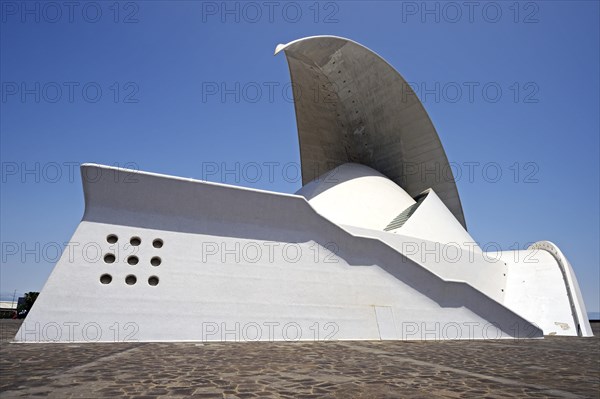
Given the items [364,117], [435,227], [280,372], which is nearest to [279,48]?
[364,117]

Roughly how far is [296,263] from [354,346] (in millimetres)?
2377

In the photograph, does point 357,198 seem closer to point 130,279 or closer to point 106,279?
point 130,279

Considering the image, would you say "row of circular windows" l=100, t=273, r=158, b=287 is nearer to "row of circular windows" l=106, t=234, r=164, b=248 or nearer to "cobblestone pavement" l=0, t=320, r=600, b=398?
"row of circular windows" l=106, t=234, r=164, b=248

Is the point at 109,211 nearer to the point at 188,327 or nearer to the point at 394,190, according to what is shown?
the point at 188,327

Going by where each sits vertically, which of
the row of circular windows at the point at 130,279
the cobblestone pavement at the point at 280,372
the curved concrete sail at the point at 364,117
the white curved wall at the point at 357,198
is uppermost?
the curved concrete sail at the point at 364,117

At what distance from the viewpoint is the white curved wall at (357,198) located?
1539 centimetres

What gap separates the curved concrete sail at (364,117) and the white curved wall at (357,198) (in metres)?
1.73

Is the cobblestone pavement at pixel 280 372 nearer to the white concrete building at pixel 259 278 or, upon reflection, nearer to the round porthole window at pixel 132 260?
the white concrete building at pixel 259 278

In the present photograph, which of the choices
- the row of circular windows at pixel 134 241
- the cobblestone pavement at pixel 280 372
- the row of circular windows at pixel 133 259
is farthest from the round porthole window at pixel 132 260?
the cobblestone pavement at pixel 280 372

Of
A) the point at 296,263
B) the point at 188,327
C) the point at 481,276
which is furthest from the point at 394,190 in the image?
the point at 188,327

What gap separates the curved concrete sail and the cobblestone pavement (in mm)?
12243

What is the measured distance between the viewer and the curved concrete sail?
58.5ft

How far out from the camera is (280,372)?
16.1 ft

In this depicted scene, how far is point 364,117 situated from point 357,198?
16.4 ft
